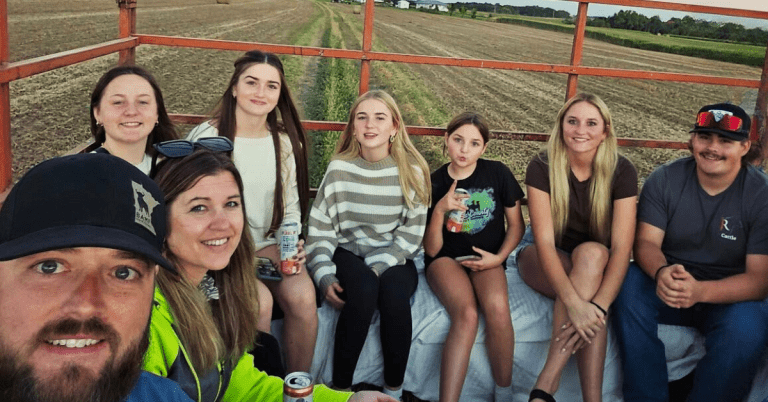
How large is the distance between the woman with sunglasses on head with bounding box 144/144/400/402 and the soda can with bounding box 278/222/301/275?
68cm

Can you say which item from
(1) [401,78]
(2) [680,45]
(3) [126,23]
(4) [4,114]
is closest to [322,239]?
(4) [4,114]

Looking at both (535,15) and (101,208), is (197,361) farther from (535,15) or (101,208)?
(535,15)

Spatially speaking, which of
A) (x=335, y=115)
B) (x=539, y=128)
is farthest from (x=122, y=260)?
(x=539, y=128)

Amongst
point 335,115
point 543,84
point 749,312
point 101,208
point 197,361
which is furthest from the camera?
point 543,84

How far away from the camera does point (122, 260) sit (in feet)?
3.64

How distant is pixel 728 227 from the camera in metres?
3.03

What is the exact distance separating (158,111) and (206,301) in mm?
1335

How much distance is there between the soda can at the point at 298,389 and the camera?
5.89 ft

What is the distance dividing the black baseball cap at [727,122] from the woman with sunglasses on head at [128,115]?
237 cm

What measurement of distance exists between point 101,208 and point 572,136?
2512mm

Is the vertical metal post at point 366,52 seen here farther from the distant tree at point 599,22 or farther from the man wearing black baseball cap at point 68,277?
the distant tree at point 599,22

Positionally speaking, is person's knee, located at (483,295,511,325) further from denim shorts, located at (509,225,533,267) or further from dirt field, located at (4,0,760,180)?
dirt field, located at (4,0,760,180)

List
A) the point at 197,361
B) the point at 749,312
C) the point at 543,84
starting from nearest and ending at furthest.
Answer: the point at 197,361
the point at 749,312
the point at 543,84

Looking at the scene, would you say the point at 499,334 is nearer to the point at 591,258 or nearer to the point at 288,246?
the point at 591,258
